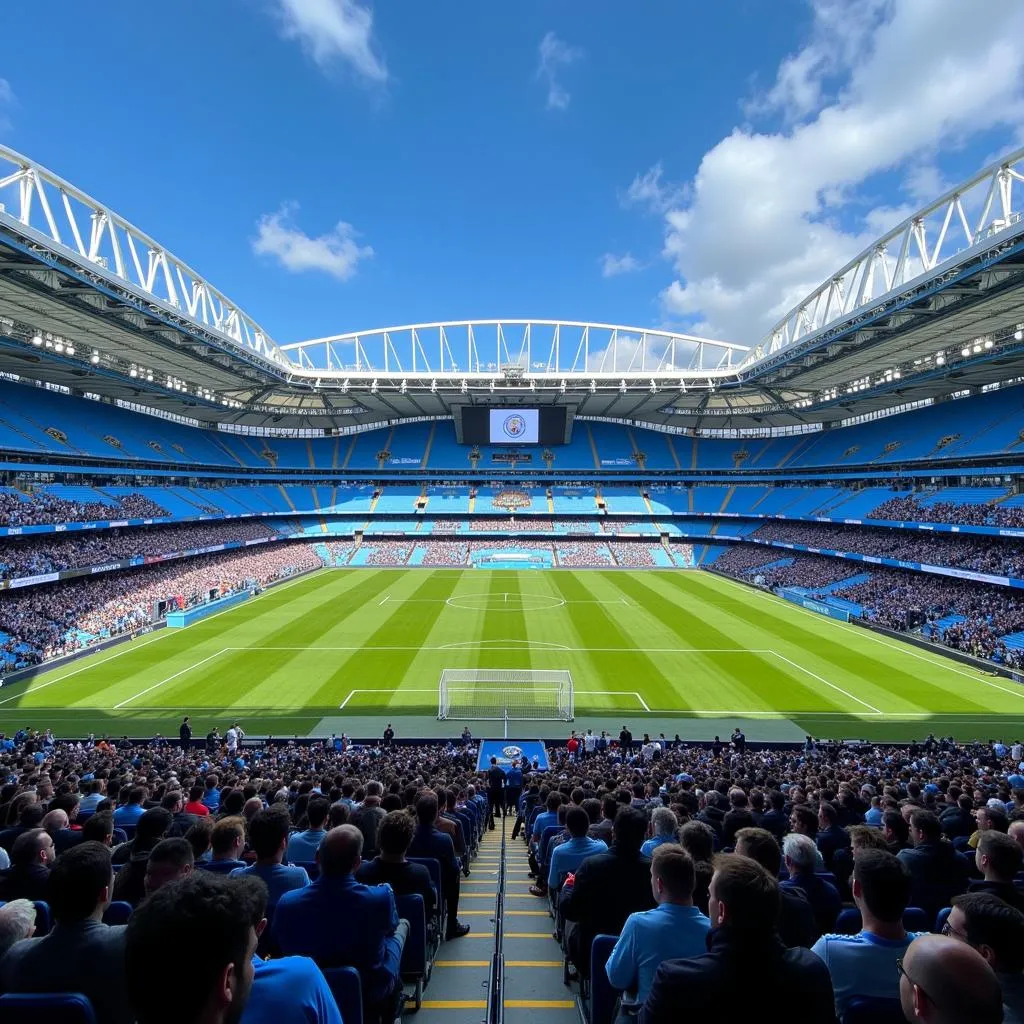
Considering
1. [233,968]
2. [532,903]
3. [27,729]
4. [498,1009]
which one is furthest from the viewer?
[27,729]

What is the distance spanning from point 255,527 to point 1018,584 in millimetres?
64364

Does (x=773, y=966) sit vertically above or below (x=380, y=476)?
below

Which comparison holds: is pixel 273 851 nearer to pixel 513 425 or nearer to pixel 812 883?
pixel 812 883

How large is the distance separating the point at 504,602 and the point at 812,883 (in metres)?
41.1

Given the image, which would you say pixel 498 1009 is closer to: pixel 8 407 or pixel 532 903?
pixel 532 903

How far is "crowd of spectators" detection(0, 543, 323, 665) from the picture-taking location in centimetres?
3094

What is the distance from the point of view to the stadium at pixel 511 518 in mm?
25969

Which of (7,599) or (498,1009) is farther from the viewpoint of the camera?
(7,599)

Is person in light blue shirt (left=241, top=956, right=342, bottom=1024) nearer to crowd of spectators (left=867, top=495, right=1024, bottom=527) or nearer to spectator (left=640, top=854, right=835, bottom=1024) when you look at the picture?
spectator (left=640, top=854, right=835, bottom=1024)

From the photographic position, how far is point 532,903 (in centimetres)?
824

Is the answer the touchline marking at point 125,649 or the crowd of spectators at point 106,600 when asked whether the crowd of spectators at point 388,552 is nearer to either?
the crowd of spectators at point 106,600

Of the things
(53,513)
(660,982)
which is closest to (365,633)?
(53,513)

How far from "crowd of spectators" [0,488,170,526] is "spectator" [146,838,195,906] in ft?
136

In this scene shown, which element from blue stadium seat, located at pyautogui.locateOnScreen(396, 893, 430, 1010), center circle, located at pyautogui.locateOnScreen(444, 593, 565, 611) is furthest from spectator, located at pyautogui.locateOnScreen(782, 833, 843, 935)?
center circle, located at pyautogui.locateOnScreen(444, 593, 565, 611)
